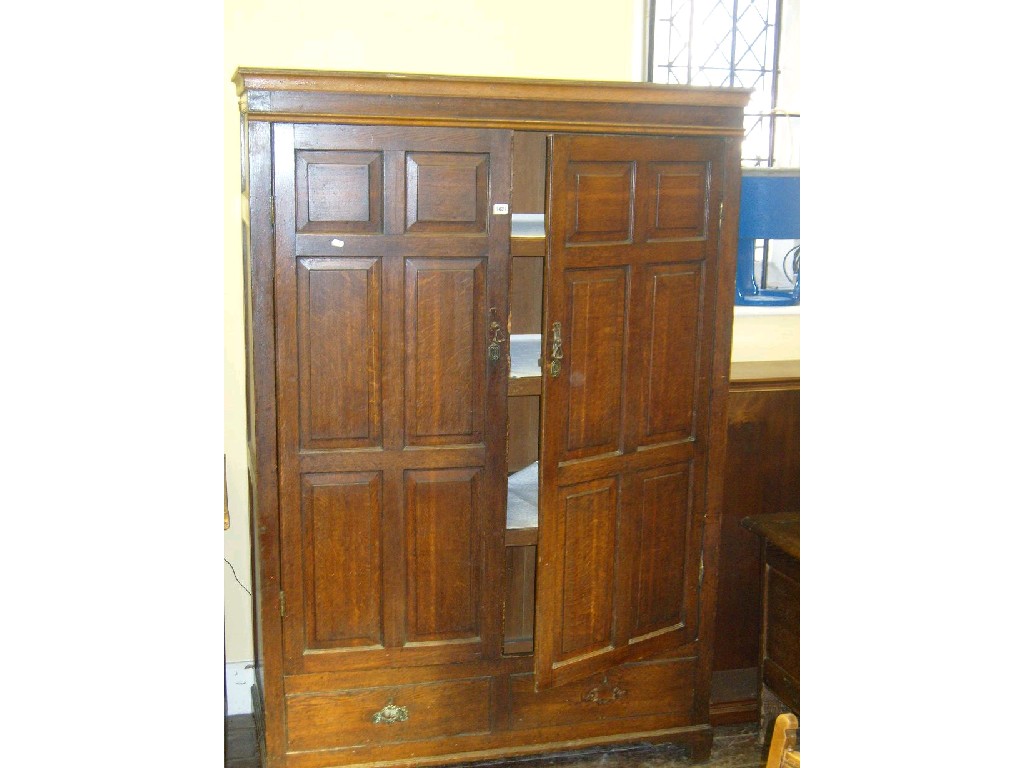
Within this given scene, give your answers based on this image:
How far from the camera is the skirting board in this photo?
119 inches

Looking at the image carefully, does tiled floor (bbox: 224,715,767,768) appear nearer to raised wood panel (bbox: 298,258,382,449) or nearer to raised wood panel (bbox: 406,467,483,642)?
raised wood panel (bbox: 406,467,483,642)

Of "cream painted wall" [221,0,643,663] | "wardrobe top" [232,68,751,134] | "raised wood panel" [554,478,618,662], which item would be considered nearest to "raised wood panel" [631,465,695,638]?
"raised wood panel" [554,478,618,662]

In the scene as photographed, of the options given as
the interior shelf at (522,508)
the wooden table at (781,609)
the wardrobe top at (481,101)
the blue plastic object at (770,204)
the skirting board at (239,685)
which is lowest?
the skirting board at (239,685)

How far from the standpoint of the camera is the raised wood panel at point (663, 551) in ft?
8.58

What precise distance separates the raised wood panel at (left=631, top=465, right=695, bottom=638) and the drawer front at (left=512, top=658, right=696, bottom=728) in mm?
160

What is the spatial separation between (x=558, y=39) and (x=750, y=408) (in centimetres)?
120

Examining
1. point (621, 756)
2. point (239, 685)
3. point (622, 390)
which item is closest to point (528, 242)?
point (622, 390)

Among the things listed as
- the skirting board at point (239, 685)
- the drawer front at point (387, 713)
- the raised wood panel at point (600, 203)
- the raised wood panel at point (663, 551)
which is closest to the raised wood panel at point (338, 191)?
the raised wood panel at point (600, 203)

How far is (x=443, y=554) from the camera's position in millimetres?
2510

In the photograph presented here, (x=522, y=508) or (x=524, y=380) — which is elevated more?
(x=524, y=380)

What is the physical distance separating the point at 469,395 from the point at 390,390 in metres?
0.19

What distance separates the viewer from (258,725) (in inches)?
109

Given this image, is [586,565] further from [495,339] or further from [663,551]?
[495,339]

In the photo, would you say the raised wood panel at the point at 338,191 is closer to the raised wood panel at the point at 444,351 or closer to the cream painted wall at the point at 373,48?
the raised wood panel at the point at 444,351
